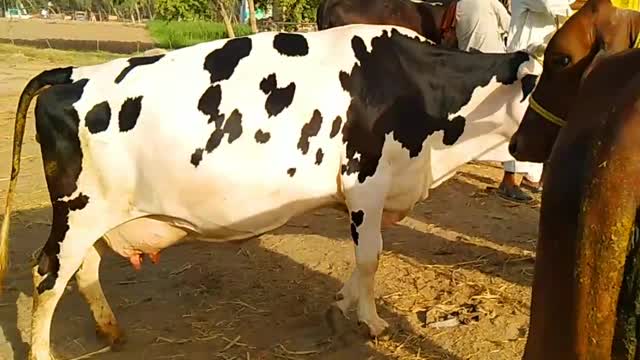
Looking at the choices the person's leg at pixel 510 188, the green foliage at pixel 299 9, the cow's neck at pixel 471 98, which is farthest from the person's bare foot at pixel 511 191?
the green foliage at pixel 299 9

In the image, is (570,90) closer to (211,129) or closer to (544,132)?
(544,132)

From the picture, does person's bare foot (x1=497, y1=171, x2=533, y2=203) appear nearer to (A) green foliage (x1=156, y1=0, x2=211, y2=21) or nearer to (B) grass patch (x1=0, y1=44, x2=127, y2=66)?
(B) grass patch (x1=0, y1=44, x2=127, y2=66)

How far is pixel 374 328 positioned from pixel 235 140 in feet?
4.59

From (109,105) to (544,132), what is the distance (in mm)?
2418

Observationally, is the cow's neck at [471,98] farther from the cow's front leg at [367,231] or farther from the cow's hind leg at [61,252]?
the cow's hind leg at [61,252]

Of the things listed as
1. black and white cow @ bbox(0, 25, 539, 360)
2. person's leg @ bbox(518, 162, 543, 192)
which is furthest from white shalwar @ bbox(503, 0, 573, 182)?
black and white cow @ bbox(0, 25, 539, 360)

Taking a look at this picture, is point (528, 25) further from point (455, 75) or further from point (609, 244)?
point (609, 244)

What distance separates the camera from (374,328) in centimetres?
454

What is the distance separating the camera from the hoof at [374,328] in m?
4.54

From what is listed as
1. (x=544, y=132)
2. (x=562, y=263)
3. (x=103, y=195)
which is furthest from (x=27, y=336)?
(x=562, y=263)

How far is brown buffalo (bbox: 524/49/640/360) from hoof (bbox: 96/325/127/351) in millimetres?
3278

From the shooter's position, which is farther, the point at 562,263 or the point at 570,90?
the point at 570,90

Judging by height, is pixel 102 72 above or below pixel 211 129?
above

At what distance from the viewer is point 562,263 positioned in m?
1.78
